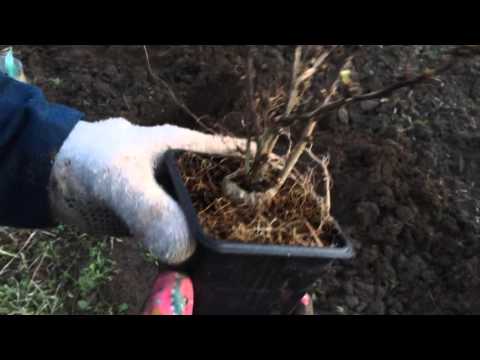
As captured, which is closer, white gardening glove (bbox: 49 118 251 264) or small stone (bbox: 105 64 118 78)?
white gardening glove (bbox: 49 118 251 264)

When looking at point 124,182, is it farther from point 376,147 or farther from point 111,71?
point 111,71

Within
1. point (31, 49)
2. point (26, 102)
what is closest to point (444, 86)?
point (26, 102)

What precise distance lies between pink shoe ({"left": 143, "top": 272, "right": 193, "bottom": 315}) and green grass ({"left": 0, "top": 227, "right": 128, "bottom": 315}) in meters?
0.73

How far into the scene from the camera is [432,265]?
1.72 metres

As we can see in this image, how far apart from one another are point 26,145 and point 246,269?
1.94 ft

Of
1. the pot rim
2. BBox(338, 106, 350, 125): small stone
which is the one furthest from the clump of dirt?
BBox(338, 106, 350, 125): small stone

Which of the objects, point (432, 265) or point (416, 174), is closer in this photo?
point (432, 265)

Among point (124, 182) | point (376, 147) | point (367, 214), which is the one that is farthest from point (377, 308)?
point (124, 182)

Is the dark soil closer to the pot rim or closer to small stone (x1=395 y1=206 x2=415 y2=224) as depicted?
small stone (x1=395 y1=206 x2=415 y2=224)

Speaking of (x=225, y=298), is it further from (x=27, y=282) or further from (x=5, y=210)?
(x=27, y=282)

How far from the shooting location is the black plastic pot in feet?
3.28

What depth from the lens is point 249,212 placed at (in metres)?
1.08

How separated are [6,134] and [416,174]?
1.38 meters

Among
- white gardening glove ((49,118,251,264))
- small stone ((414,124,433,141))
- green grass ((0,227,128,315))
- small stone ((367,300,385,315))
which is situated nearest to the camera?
white gardening glove ((49,118,251,264))
